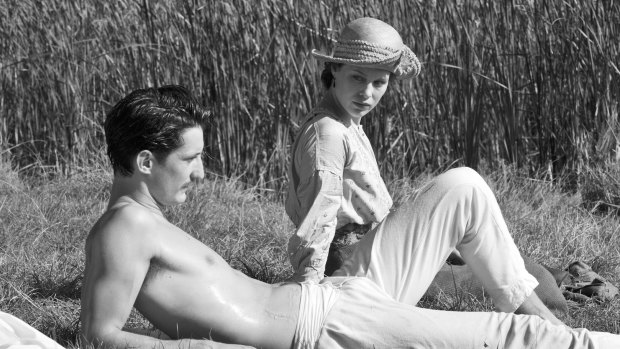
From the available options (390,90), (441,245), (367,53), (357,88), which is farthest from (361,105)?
(390,90)

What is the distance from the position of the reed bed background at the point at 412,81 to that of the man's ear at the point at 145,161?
3082 millimetres

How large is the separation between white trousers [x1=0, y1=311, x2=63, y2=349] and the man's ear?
20.1 inches

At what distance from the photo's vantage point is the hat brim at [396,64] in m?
3.62

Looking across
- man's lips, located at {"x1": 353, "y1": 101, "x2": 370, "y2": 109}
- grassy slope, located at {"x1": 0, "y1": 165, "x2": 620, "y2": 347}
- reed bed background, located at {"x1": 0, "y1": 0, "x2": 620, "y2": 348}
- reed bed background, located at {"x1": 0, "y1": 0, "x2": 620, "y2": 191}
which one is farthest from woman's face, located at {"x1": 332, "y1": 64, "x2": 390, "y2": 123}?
reed bed background, located at {"x1": 0, "y1": 0, "x2": 620, "y2": 191}

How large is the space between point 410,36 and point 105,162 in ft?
6.04

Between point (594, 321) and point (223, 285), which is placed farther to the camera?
point (594, 321)

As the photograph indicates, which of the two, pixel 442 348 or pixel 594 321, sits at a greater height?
pixel 442 348

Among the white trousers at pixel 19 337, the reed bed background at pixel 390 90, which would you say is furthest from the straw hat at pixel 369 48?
the reed bed background at pixel 390 90

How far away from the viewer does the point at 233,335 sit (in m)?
2.81

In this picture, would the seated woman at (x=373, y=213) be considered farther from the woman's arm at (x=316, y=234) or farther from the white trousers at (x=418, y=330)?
the white trousers at (x=418, y=330)

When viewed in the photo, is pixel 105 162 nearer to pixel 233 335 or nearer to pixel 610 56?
pixel 610 56

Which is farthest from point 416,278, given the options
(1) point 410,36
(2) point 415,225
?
(1) point 410,36

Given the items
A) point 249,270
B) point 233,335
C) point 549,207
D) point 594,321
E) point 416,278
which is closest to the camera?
point 233,335

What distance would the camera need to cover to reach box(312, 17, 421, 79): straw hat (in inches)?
142
